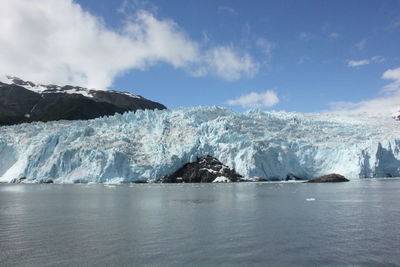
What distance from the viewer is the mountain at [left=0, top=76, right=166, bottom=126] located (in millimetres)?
112250

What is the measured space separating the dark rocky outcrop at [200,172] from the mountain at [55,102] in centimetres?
6788

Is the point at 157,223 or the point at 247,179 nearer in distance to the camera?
the point at 157,223

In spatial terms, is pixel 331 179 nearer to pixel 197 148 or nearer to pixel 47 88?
pixel 197 148

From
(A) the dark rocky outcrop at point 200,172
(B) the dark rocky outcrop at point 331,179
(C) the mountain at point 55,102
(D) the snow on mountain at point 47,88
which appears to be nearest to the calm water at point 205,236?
(B) the dark rocky outcrop at point 331,179

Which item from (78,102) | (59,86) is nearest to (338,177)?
(78,102)

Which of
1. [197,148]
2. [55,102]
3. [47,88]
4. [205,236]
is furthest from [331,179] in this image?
[47,88]

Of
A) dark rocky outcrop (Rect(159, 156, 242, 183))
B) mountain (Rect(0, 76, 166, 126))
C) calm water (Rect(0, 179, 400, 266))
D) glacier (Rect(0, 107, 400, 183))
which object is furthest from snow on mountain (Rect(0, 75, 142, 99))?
calm water (Rect(0, 179, 400, 266))

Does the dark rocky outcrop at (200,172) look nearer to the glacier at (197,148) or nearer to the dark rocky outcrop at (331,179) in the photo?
the glacier at (197,148)

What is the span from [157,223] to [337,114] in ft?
171

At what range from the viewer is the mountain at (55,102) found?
368 ft

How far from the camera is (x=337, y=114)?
60.9 meters

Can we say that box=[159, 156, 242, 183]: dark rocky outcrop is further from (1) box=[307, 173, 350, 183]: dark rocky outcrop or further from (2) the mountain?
(2) the mountain

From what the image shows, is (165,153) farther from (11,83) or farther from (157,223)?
(11,83)

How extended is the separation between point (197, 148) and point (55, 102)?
97.4 m
